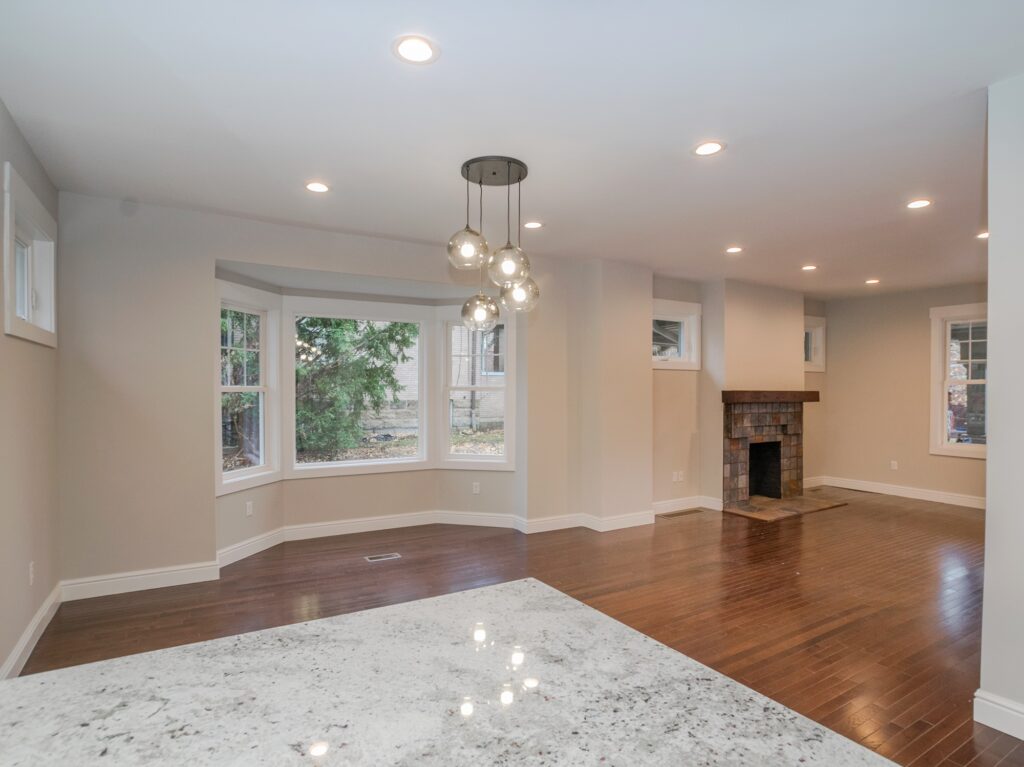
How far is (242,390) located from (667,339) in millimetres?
4423

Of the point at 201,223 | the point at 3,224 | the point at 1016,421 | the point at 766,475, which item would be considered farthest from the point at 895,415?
the point at 3,224

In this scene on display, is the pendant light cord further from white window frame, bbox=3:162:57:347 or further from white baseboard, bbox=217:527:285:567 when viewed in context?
white baseboard, bbox=217:527:285:567

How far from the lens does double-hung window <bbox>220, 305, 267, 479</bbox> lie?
4727 millimetres

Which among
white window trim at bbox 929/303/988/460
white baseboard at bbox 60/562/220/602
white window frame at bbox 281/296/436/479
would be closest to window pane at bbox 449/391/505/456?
white window frame at bbox 281/296/436/479

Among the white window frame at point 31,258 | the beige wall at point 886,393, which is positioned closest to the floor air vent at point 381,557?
the white window frame at point 31,258

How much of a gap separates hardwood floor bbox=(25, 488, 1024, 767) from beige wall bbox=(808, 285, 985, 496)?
4.79 ft

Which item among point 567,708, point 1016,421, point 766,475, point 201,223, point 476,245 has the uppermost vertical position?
point 201,223

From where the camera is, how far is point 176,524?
4.02m

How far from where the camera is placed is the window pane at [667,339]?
21.4 ft

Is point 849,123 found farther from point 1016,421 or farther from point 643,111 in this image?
point 1016,421

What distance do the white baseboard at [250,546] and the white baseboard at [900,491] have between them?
674 centimetres

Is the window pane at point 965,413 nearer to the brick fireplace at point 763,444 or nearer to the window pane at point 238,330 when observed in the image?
the brick fireplace at point 763,444

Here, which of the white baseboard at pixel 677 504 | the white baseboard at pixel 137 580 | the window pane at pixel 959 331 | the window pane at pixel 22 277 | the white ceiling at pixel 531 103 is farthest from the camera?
the window pane at pixel 959 331

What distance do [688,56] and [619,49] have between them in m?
0.27
